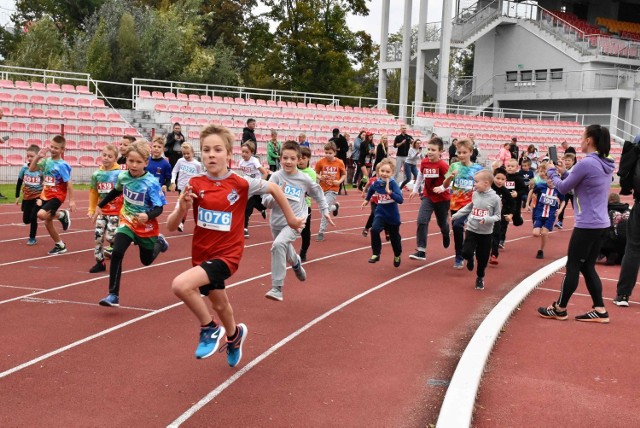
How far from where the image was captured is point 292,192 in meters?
9.11

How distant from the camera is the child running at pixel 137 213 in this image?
7.93 meters

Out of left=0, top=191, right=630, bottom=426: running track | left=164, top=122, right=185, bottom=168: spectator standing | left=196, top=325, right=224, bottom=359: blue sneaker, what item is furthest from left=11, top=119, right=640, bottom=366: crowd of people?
left=164, top=122, right=185, bottom=168: spectator standing

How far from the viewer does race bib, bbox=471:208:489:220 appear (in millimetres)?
10125

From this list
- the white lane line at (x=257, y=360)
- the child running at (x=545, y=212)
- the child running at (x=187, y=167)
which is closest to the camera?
the white lane line at (x=257, y=360)

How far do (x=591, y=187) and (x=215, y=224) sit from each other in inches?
160

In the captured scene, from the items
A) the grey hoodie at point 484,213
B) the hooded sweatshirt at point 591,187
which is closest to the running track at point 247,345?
the grey hoodie at point 484,213

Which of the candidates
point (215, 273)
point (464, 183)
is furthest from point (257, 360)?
point (464, 183)

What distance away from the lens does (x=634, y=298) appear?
978cm


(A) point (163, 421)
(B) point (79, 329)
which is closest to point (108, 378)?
(A) point (163, 421)

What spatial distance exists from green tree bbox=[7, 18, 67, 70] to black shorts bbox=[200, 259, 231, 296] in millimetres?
37547

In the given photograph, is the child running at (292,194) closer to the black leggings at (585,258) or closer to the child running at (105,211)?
the child running at (105,211)

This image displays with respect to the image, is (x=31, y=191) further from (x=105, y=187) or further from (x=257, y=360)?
(x=257, y=360)

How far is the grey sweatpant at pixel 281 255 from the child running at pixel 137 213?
1225mm

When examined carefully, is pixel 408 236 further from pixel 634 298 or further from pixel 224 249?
pixel 224 249
